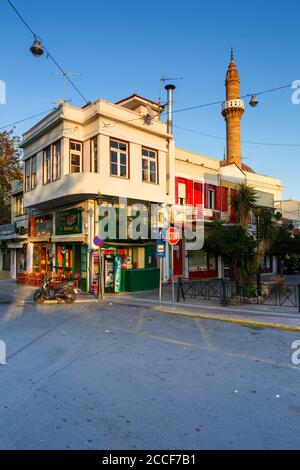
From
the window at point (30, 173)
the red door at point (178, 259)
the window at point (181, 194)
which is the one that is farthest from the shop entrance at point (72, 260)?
the window at point (181, 194)

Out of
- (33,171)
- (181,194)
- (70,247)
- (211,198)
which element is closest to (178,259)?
(181,194)

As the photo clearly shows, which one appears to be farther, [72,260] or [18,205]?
[18,205]

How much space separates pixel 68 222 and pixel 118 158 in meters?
4.55

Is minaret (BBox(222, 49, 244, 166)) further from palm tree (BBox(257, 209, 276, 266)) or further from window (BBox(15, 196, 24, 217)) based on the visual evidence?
palm tree (BBox(257, 209, 276, 266))

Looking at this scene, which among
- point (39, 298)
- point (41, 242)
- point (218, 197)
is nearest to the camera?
point (39, 298)

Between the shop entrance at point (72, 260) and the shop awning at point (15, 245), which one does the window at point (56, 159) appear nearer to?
the shop entrance at point (72, 260)

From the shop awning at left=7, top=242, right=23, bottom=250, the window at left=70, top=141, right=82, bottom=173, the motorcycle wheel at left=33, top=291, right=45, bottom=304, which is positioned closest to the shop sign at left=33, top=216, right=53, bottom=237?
the shop awning at left=7, top=242, right=23, bottom=250

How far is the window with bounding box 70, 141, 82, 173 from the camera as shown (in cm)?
1725

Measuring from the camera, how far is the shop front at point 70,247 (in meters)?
16.9

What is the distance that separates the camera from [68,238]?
57.8 feet

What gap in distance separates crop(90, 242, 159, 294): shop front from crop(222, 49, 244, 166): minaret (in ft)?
68.1

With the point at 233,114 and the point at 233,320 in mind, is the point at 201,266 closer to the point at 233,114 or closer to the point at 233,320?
the point at 233,320

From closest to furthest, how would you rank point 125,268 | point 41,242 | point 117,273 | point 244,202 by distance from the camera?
1. point 244,202
2. point 117,273
3. point 125,268
4. point 41,242

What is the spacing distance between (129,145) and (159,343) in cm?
1302
